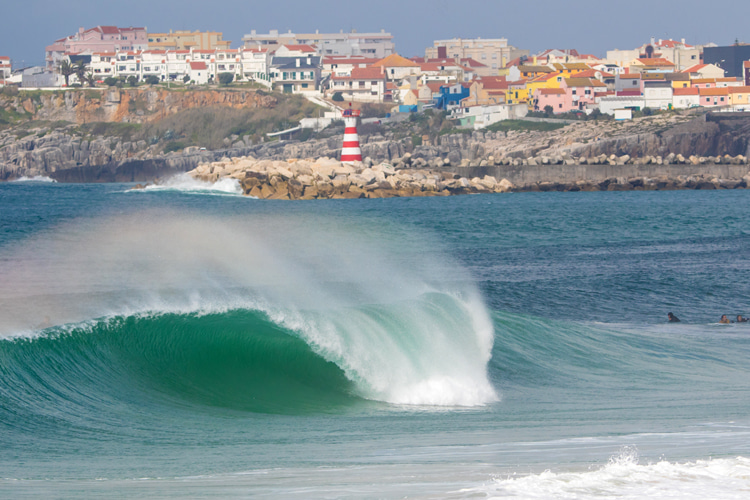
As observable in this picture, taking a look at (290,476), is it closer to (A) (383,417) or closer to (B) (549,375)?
(A) (383,417)

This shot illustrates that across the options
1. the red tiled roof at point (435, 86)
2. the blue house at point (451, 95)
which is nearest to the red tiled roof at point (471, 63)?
the red tiled roof at point (435, 86)

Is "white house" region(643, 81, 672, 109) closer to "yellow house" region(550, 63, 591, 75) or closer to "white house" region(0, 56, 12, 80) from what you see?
"yellow house" region(550, 63, 591, 75)

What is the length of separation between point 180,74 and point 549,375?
108 m

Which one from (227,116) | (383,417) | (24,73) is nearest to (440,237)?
(383,417)

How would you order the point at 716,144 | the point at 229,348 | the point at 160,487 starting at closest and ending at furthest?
1. the point at 160,487
2. the point at 229,348
3. the point at 716,144

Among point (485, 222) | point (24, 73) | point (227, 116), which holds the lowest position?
point (485, 222)

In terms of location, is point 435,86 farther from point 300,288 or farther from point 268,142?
point 300,288

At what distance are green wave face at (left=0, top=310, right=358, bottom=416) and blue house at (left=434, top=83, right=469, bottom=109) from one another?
86102mm

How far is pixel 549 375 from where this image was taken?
1104 cm

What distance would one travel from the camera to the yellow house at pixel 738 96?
8325 cm

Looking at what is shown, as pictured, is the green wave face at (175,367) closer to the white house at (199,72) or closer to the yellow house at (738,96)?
the yellow house at (738,96)

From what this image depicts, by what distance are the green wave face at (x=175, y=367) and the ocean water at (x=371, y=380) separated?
28 millimetres

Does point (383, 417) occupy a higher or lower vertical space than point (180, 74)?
lower

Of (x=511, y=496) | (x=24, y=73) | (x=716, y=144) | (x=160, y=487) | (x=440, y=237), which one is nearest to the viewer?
(x=511, y=496)
